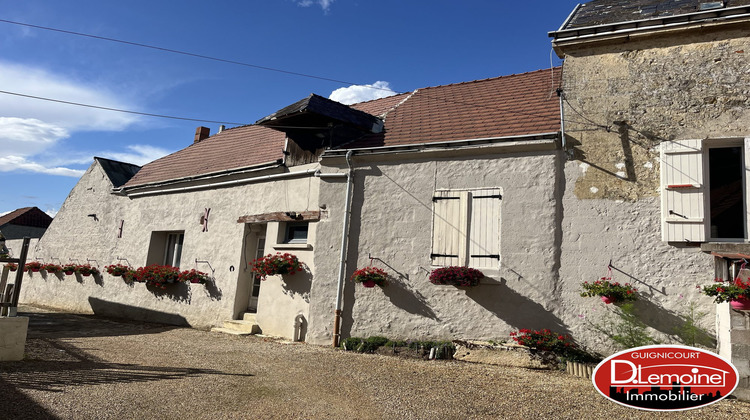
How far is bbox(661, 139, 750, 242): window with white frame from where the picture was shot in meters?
6.80

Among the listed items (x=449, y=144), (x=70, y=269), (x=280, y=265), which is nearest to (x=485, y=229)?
(x=449, y=144)

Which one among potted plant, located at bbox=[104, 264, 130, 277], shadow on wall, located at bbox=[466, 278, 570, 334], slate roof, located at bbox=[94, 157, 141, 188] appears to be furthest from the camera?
slate roof, located at bbox=[94, 157, 141, 188]

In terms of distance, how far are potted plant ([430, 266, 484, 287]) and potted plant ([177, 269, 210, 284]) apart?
592 cm

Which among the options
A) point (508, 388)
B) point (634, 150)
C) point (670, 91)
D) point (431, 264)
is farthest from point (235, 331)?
point (670, 91)

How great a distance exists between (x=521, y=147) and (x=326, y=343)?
4.77 meters

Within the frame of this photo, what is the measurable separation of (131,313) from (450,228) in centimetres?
907

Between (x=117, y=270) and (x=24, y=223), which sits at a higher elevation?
(x=24, y=223)

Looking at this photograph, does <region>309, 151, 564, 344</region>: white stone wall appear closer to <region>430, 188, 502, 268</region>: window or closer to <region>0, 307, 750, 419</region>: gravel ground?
<region>430, 188, 502, 268</region>: window

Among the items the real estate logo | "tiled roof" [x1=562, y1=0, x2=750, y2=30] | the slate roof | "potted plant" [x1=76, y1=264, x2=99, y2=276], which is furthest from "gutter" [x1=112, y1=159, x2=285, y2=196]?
the real estate logo

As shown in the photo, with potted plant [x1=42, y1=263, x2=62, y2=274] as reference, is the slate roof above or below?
above

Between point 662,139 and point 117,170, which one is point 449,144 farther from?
point 117,170

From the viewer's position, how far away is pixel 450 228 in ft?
27.2

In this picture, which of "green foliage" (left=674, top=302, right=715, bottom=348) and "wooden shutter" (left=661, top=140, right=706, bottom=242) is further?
"wooden shutter" (left=661, top=140, right=706, bottom=242)

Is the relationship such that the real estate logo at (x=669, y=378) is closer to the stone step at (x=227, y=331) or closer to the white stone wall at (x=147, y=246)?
the white stone wall at (x=147, y=246)
